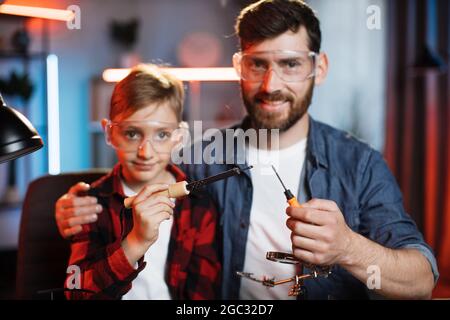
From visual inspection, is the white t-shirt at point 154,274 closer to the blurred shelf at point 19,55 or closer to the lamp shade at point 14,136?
the lamp shade at point 14,136

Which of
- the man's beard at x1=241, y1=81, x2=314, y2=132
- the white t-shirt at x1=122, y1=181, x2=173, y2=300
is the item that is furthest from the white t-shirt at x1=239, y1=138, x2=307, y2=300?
the white t-shirt at x1=122, y1=181, x2=173, y2=300

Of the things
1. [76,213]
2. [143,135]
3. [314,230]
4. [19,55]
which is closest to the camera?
[314,230]

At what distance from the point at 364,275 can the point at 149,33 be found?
241cm

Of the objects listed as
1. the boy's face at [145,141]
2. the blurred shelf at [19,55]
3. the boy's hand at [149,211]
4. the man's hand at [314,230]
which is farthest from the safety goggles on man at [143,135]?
the blurred shelf at [19,55]

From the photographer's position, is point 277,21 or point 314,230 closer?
point 314,230

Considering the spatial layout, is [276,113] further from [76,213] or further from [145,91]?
[76,213]

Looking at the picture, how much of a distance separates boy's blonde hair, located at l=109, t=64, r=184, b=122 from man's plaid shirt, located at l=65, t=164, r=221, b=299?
12cm

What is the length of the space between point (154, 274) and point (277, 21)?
1.53ft

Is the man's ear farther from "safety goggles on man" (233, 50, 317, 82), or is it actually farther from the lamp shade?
the lamp shade

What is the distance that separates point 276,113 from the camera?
0.97 meters

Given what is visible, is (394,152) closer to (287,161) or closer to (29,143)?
(287,161)

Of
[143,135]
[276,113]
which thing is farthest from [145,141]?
[276,113]

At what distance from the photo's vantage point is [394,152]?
2279 mm

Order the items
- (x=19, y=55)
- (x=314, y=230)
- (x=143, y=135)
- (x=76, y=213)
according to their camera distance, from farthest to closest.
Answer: (x=19, y=55), (x=76, y=213), (x=143, y=135), (x=314, y=230)
